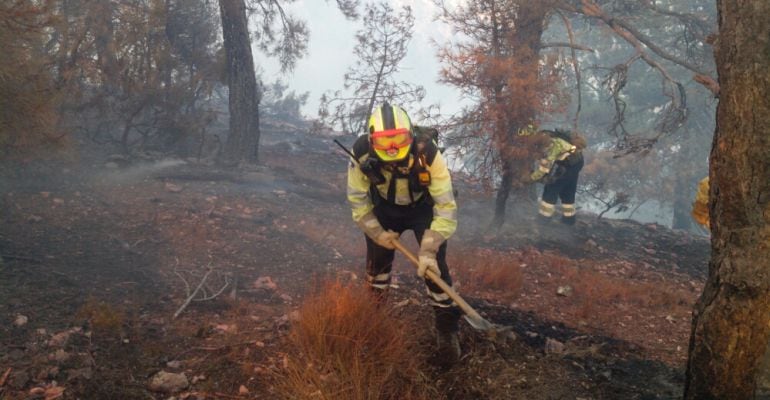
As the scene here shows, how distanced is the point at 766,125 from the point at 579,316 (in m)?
3.40

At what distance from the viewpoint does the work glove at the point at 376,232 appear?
3906 millimetres

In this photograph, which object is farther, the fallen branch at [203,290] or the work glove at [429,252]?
the fallen branch at [203,290]

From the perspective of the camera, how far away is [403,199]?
3.87m

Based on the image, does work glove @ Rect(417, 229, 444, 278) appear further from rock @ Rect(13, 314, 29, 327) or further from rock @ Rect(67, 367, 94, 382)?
rock @ Rect(13, 314, 29, 327)

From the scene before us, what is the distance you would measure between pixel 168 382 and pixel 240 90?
8.69 meters

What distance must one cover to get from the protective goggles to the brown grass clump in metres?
1.06

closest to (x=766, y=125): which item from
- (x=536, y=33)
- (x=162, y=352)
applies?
(x=162, y=352)

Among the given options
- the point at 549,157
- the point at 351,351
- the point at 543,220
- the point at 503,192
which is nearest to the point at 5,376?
the point at 351,351

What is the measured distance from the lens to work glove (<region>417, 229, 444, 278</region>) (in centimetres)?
361

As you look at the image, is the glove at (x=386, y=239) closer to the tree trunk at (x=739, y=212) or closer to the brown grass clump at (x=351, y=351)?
the brown grass clump at (x=351, y=351)

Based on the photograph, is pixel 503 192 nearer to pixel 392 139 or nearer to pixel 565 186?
pixel 565 186

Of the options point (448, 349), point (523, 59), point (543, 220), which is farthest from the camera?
point (543, 220)

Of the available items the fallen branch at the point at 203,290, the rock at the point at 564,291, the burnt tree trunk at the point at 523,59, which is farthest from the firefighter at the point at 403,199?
the burnt tree trunk at the point at 523,59

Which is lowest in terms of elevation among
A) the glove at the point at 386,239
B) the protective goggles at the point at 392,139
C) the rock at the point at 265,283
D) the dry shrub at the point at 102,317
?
the rock at the point at 265,283
